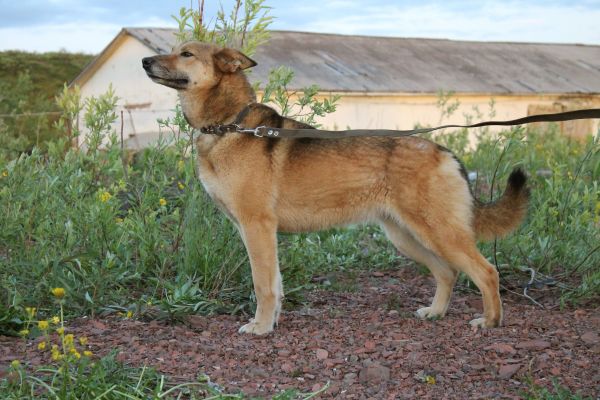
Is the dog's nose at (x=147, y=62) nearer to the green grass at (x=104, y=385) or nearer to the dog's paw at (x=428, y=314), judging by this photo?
the green grass at (x=104, y=385)

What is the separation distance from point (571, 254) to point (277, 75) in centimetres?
260

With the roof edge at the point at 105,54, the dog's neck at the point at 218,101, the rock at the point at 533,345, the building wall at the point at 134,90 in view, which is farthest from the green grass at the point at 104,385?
the roof edge at the point at 105,54

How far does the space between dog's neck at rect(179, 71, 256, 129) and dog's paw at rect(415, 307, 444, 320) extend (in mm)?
1736

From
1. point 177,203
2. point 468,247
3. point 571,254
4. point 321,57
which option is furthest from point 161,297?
point 321,57

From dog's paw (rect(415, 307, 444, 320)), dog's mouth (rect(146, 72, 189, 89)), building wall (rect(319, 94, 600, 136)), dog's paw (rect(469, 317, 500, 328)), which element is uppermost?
dog's mouth (rect(146, 72, 189, 89))

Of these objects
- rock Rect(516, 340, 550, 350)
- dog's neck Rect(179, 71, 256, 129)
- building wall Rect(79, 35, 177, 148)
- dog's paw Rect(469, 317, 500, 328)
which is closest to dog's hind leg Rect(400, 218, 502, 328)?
dog's paw Rect(469, 317, 500, 328)

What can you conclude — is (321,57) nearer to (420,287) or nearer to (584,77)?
(584,77)

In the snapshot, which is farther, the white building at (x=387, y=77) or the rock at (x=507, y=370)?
the white building at (x=387, y=77)

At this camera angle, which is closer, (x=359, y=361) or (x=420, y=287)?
(x=359, y=361)

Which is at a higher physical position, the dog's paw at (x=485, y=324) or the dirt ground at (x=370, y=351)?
the dirt ground at (x=370, y=351)

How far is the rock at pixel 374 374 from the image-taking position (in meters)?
4.08

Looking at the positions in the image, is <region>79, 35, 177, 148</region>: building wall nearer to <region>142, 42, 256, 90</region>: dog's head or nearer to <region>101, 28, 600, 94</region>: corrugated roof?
<region>101, 28, 600, 94</region>: corrugated roof

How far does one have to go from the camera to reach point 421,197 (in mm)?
5023

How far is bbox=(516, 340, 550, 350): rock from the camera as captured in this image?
4520 millimetres
